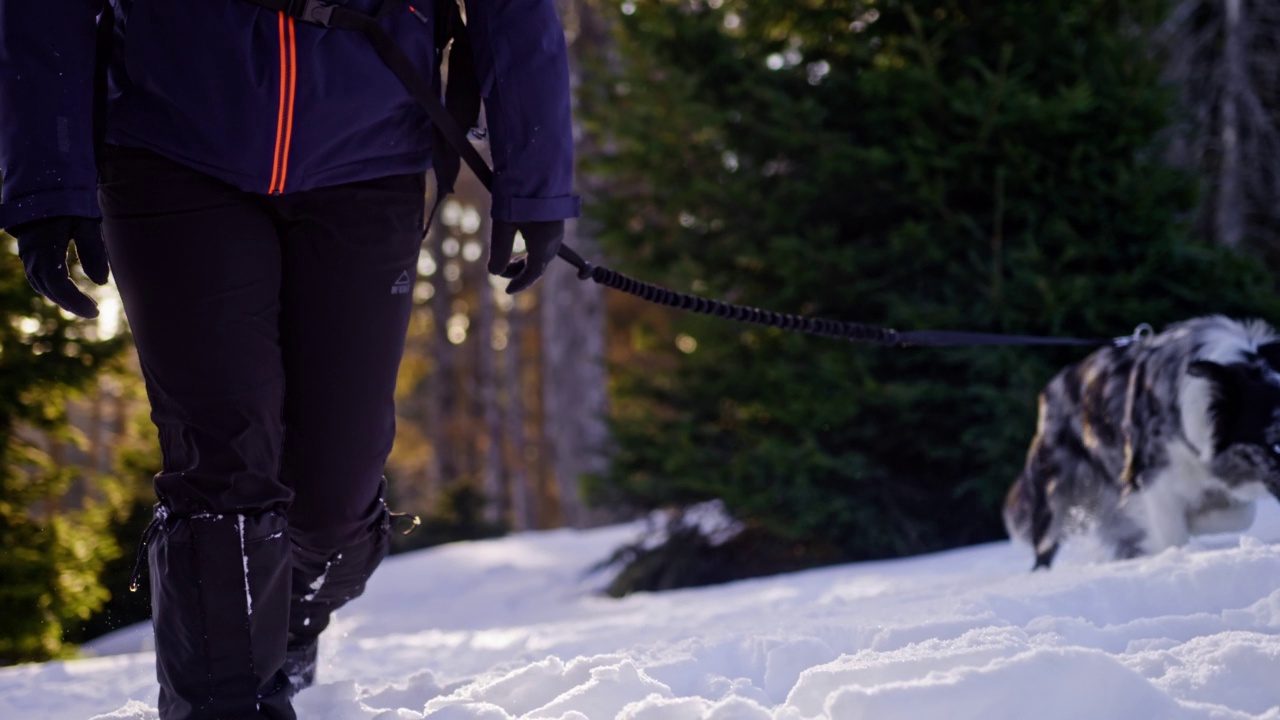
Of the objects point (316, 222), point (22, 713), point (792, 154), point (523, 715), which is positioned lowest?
point (22, 713)

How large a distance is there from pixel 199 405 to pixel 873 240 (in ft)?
15.4

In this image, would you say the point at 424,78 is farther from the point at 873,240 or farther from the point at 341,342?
the point at 873,240

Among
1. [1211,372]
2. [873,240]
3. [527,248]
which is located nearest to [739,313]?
[527,248]

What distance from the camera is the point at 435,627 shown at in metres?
6.55

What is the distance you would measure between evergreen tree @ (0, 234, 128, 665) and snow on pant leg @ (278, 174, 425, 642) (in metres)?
3.17

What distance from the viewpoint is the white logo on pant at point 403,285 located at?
7.33ft

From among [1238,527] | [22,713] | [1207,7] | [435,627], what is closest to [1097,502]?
[1238,527]

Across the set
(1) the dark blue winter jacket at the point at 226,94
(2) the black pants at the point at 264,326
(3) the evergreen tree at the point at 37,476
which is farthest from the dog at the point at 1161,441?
(3) the evergreen tree at the point at 37,476

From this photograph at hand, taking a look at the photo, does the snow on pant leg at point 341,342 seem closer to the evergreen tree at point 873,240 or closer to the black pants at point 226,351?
the black pants at point 226,351

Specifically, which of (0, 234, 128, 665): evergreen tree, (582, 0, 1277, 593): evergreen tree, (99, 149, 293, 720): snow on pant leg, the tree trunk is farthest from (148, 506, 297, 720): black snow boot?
the tree trunk

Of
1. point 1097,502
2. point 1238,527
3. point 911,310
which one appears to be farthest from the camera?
point 911,310

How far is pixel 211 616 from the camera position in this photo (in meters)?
Answer: 1.92

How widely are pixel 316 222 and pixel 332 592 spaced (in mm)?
890

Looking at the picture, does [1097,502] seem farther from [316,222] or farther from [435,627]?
[435,627]
